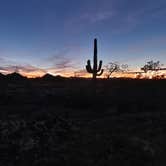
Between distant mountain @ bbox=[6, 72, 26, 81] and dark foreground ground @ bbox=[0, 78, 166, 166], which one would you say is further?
distant mountain @ bbox=[6, 72, 26, 81]

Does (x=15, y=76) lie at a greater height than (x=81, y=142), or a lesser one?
greater

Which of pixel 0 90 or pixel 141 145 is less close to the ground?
pixel 0 90

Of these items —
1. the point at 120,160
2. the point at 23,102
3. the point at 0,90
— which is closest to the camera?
the point at 120,160

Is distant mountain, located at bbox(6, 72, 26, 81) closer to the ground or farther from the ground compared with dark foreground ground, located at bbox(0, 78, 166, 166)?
farther from the ground

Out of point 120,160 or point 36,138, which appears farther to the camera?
point 36,138

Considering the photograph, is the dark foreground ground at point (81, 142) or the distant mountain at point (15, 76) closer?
the dark foreground ground at point (81, 142)

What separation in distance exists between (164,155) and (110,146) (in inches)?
50.6

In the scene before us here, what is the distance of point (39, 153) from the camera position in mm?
7422

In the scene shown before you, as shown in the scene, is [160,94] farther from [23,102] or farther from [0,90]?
[0,90]

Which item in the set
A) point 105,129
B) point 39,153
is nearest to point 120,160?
point 39,153

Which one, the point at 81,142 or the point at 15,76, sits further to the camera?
the point at 15,76

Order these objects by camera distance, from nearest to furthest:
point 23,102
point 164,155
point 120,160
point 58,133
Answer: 1. point 120,160
2. point 164,155
3. point 58,133
4. point 23,102

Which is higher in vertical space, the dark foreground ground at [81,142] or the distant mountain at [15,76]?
the distant mountain at [15,76]

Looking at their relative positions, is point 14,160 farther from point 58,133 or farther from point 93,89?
point 93,89
